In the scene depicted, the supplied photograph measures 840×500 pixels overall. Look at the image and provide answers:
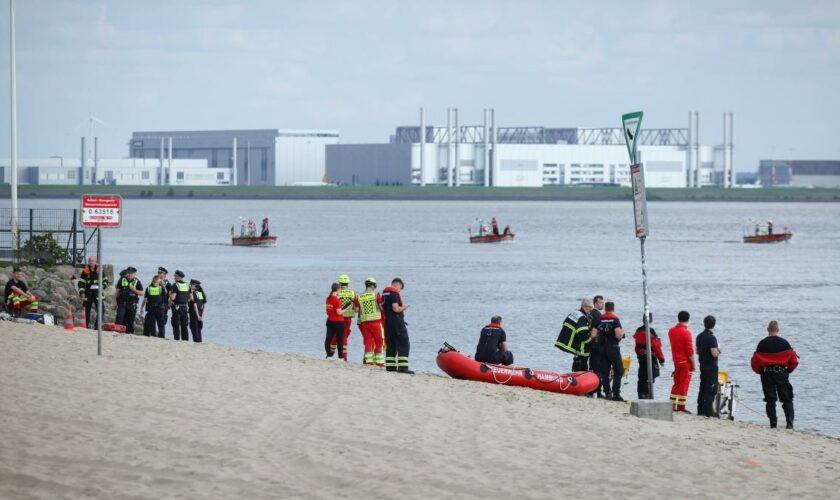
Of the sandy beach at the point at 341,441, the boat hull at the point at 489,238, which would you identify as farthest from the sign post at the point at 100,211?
the boat hull at the point at 489,238

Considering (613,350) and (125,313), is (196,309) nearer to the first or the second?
(125,313)

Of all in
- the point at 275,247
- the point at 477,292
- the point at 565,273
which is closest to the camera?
the point at 477,292

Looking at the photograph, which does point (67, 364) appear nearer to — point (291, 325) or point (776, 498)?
point (776, 498)

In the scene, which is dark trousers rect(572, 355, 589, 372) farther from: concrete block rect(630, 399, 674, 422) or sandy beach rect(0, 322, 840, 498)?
concrete block rect(630, 399, 674, 422)

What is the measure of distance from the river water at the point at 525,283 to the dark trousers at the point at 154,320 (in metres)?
6.53

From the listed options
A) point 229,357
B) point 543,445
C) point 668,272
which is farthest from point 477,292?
point 543,445

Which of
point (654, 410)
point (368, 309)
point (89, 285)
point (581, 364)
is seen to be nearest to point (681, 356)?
point (654, 410)

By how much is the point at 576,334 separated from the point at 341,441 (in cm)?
736

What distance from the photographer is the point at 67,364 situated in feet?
66.7

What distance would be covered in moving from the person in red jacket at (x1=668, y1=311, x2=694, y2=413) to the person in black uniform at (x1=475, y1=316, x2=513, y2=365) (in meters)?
2.80

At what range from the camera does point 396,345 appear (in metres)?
22.0

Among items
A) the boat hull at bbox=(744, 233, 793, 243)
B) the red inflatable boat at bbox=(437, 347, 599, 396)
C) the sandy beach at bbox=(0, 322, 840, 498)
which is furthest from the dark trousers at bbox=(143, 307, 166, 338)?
the boat hull at bbox=(744, 233, 793, 243)

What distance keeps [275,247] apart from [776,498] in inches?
3368

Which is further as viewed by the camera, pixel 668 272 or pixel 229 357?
pixel 668 272
